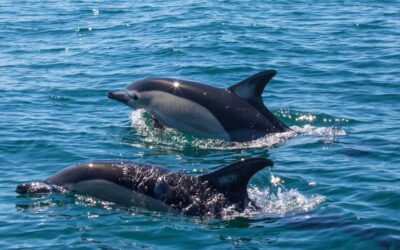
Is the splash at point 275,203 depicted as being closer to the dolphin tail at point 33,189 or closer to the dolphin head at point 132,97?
the dolphin tail at point 33,189

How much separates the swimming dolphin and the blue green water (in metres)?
0.31

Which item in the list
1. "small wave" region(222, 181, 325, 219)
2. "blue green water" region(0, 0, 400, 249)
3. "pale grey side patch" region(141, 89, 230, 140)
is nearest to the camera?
"blue green water" region(0, 0, 400, 249)

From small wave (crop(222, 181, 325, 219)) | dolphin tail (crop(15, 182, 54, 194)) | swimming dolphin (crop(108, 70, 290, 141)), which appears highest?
swimming dolphin (crop(108, 70, 290, 141))

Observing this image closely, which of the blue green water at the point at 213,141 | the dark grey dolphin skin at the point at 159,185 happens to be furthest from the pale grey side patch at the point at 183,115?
the dark grey dolphin skin at the point at 159,185

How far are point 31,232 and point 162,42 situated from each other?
16070mm

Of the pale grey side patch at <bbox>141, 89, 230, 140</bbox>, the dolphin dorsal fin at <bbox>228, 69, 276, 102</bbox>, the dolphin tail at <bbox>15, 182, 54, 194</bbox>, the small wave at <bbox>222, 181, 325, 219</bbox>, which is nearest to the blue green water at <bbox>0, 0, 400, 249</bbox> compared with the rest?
the small wave at <bbox>222, 181, 325, 219</bbox>

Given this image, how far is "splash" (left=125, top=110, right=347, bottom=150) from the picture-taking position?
16.9 meters

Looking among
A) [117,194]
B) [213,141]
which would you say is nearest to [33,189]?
[117,194]

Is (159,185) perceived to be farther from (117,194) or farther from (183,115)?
(183,115)

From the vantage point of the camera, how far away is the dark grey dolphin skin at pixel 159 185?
12.4 meters

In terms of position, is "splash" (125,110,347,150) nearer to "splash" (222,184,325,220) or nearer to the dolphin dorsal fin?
the dolphin dorsal fin

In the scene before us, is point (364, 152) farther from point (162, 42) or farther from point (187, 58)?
point (162, 42)

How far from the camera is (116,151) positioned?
1648 centimetres

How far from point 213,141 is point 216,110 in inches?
24.4
